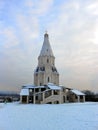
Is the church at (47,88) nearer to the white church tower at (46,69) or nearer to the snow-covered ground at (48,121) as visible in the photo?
the white church tower at (46,69)

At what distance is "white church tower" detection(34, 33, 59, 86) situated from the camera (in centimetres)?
6575

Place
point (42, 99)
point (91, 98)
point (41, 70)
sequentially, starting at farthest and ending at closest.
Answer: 1. point (91, 98)
2. point (41, 70)
3. point (42, 99)

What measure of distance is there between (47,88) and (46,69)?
11840 mm

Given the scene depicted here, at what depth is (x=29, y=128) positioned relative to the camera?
1136 cm

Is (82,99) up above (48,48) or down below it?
below

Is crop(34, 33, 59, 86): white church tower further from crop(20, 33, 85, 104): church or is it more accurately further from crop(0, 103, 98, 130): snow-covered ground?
crop(0, 103, 98, 130): snow-covered ground

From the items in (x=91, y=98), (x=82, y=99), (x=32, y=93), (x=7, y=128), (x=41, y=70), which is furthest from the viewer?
(x=91, y=98)

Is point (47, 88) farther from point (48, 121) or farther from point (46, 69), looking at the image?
point (48, 121)

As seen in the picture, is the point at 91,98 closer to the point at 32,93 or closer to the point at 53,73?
the point at 53,73

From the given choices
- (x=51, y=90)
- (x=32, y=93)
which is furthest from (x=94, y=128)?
(x=32, y=93)

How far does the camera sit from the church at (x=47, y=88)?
52787mm

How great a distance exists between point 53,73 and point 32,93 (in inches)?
491

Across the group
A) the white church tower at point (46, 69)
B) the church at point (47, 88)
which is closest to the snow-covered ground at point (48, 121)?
the church at point (47, 88)

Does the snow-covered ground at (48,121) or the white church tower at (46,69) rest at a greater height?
the white church tower at (46,69)
